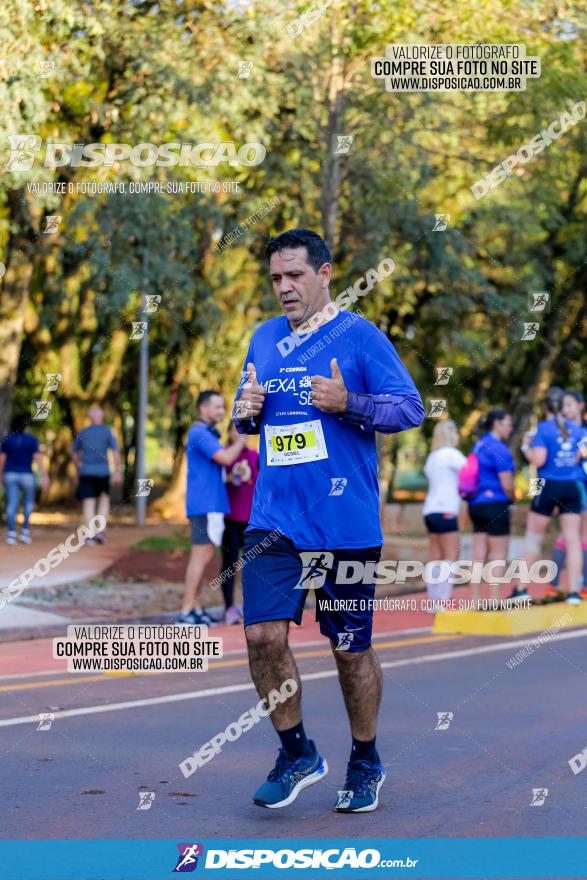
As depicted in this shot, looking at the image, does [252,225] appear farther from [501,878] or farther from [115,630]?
[501,878]

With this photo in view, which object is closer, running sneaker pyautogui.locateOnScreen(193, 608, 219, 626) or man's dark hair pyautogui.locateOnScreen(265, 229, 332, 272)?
man's dark hair pyautogui.locateOnScreen(265, 229, 332, 272)

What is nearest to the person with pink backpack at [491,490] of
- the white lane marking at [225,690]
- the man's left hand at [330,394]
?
the white lane marking at [225,690]

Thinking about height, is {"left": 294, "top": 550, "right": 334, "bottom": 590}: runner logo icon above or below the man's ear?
below

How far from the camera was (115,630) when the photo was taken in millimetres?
11422

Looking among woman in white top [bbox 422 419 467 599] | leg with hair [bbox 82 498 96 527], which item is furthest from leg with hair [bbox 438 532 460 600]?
leg with hair [bbox 82 498 96 527]

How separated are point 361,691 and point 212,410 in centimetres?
675

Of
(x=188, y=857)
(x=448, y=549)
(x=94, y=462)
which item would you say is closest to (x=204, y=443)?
(x=448, y=549)

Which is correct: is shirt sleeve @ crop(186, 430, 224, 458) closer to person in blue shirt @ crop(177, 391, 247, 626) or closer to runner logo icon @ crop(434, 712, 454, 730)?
person in blue shirt @ crop(177, 391, 247, 626)

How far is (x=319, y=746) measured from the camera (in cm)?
741

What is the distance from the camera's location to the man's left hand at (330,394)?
5680 millimetres

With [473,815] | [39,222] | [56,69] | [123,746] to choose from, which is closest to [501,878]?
[473,815]

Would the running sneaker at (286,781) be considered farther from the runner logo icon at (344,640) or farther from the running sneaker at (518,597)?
the running sneaker at (518,597)

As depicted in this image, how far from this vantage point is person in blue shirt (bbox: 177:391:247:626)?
490 inches

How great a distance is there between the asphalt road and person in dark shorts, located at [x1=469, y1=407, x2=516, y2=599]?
2.67m
